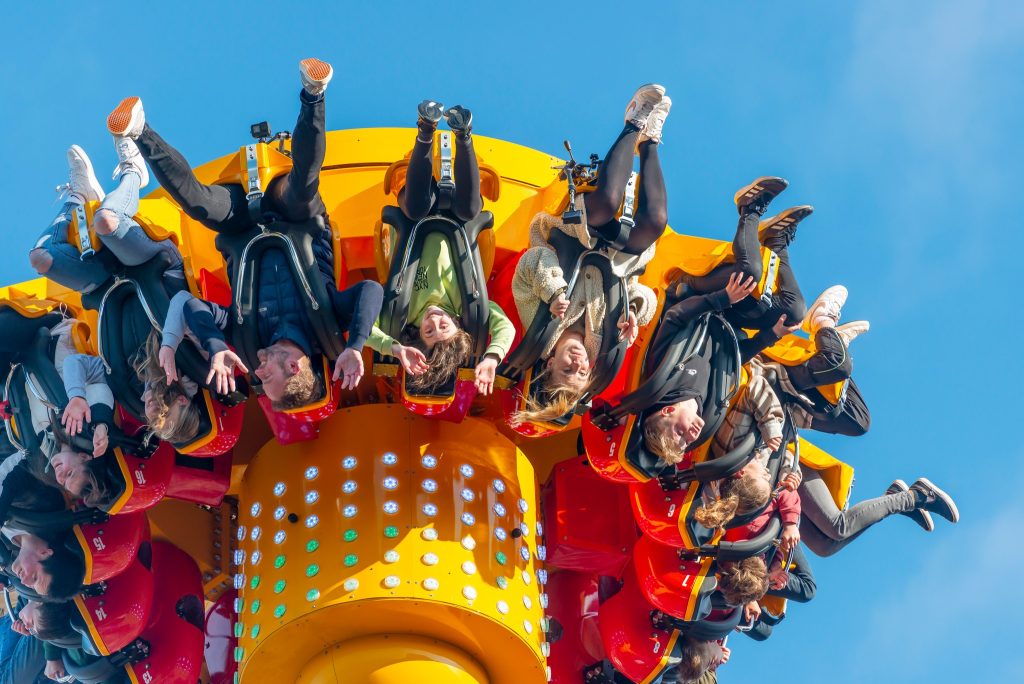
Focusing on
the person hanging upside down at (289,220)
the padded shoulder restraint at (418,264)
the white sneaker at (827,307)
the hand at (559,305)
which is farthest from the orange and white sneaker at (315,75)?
the white sneaker at (827,307)

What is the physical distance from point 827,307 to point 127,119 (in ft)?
22.3

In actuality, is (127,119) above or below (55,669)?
above

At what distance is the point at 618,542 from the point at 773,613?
7.06 feet

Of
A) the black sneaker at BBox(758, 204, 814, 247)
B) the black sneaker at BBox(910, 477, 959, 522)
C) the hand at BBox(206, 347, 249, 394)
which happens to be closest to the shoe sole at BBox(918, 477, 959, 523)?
the black sneaker at BBox(910, 477, 959, 522)

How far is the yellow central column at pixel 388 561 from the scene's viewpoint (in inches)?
531

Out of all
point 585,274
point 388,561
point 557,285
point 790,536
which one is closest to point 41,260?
point 388,561

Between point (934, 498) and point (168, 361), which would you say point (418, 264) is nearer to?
point (168, 361)

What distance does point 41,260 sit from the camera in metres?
13.6

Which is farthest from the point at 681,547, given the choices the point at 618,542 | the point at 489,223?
the point at 489,223

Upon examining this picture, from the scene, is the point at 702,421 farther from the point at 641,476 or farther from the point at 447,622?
the point at 447,622

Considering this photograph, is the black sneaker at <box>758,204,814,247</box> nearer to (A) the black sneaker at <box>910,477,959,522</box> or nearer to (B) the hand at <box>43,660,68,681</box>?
(A) the black sneaker at <box>910,477,959,522</box>

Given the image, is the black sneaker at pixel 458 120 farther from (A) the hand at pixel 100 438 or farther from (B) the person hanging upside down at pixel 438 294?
(A) the hand at pixel 100 438

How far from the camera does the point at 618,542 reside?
15594mm

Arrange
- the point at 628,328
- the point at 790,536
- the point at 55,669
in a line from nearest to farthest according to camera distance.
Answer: the point at 628,328 → the point at 790,536 → the point at 55,669
